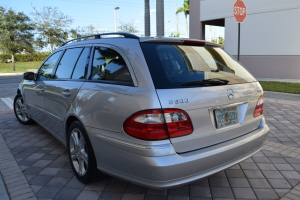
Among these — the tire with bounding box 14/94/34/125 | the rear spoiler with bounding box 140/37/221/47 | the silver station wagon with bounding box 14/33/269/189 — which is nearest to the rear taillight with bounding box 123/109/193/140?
the silver station wagon with bounding box 14/33/269/189

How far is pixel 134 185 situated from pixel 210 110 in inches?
50.7

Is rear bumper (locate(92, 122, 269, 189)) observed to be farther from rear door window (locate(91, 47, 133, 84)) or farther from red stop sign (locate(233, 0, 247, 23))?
red stop sign (locate(233, 0, 247, 23))

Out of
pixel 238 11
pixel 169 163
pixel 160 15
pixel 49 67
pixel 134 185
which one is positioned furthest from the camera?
pixel 160 15

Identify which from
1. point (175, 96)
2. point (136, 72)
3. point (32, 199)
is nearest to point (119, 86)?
point (136, 72)

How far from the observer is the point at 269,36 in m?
12.2

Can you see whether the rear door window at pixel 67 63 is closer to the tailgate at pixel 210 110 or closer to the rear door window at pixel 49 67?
the rear door window at pixel 49 67

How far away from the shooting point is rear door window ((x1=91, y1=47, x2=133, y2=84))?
257cm

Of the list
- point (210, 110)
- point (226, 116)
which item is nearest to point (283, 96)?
point (226, 116)

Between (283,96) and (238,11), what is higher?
(238,11)

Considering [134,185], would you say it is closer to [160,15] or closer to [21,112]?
[21,112]

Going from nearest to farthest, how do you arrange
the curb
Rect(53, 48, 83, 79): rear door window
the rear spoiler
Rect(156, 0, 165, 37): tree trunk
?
the rear spoiler
Rect(53, 48, 83, 79): rear door window
the curb
Rect(156, 0, 165, 37): tree trunk

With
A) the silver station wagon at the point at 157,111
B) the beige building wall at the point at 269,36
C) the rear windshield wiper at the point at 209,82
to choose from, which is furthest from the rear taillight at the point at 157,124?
the beige building wall at the point at 269,36

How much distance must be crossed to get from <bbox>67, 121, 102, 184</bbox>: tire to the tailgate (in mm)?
1085

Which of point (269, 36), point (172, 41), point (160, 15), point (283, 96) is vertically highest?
point (160, 15)
